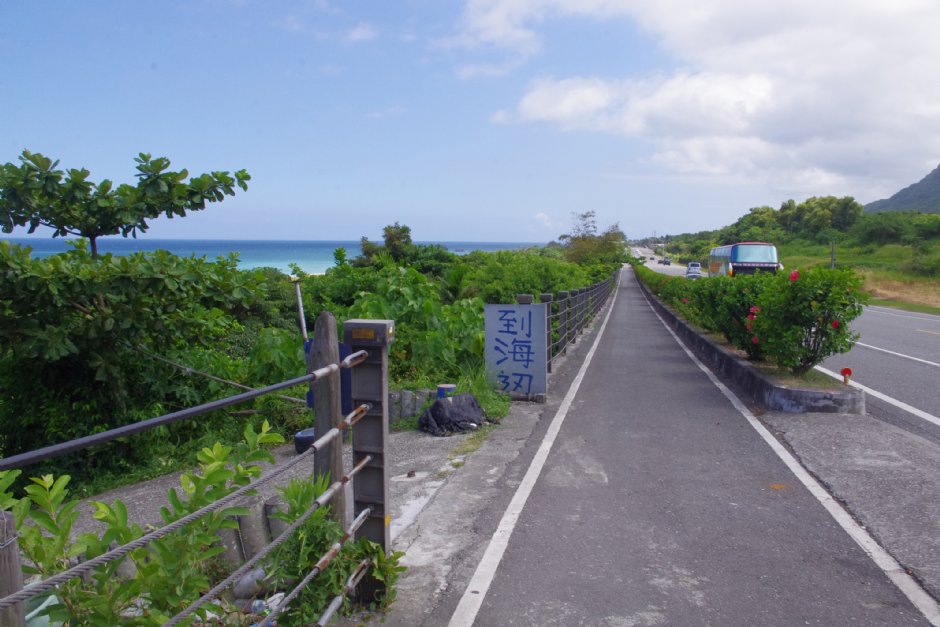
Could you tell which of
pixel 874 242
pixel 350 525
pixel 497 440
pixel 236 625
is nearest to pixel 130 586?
pixel 236 625

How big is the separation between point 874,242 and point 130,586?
76737 millimetres

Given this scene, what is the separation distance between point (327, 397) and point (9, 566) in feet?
5.27

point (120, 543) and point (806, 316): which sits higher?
point (806, 316)

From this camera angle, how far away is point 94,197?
742cm

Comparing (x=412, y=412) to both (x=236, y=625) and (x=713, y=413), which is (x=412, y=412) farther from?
(x=236, y=625)

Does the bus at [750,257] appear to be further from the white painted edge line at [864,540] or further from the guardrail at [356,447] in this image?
the guardrail at [356,447]

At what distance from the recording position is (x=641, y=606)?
3518 millimetres

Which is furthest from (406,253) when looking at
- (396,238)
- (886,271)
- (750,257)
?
(886,271)

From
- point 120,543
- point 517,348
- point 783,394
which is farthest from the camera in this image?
point 517,348

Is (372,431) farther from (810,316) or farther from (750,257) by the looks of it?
(750,257)

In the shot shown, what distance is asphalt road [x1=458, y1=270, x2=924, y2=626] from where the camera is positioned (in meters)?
3.47

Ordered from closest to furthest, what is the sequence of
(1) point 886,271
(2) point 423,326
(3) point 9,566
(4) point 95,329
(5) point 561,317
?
(3) point 9,566 < (4) point 95,329 < (2) point 423,326 < (5) point 561,317 < (1) point 886,271

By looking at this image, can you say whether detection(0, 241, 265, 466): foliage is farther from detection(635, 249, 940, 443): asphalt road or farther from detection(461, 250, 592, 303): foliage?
detection(461, 250, 592, 303): foliage

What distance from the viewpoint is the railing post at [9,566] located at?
5.03 ft
